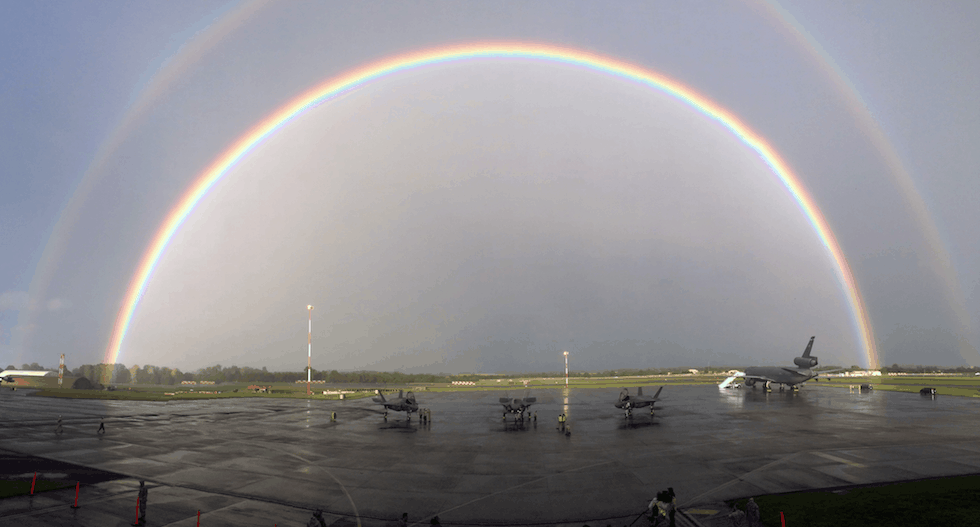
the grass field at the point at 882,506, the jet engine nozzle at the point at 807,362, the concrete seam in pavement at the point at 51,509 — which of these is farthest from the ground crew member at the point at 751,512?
the jet engine nozzle at the point at 807,362

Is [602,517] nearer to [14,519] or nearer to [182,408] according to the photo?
[14,519]

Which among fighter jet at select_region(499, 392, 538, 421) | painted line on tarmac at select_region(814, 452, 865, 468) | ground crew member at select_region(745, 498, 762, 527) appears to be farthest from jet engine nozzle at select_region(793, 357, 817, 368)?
ground crew member at select_region(745, 498, 762, 527)

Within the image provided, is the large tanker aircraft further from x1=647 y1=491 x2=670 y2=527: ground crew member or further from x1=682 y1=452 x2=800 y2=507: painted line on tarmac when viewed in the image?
x1=647 y1=491 x2=670 y2=527: ground crew member

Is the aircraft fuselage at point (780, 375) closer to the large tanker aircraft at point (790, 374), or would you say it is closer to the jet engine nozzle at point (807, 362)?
the large tanker aircraft at point (790, 374)

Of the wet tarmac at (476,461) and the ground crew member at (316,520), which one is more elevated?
the ground crew member at (316,520)

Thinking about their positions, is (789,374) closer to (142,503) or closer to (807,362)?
(807,362)

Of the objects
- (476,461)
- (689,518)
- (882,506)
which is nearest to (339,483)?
(476,461)
